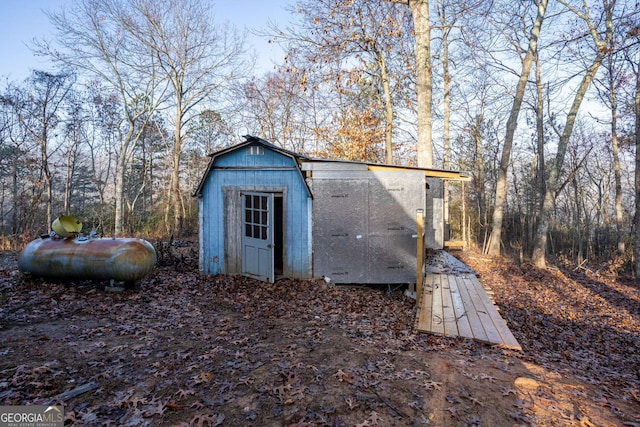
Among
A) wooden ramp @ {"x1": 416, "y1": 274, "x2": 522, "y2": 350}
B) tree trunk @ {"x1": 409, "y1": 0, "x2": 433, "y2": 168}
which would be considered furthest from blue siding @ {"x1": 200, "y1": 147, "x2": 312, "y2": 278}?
tree trunk @ {"x1": 409, "y1": 0, "x2": 433, "y2": 168}

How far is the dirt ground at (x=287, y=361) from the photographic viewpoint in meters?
2.81

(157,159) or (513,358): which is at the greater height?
(157,159)

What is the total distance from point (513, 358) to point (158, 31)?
18378mm

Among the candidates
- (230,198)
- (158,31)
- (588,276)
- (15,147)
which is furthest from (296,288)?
(15,147)

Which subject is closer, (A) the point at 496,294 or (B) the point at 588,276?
(A) the point at 496,294

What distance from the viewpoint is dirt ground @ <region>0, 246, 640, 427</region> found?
2.81m

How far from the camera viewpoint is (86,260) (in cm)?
631

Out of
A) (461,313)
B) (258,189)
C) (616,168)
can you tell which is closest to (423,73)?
(258,189)

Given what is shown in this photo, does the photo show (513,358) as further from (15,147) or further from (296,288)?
(15,147)

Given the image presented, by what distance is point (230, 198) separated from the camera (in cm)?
796
